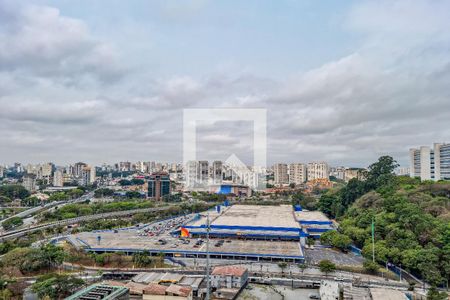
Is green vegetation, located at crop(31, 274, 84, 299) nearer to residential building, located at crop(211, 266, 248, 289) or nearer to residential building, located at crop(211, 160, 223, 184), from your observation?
residential building, located at crop(211, 266, 248, 289)

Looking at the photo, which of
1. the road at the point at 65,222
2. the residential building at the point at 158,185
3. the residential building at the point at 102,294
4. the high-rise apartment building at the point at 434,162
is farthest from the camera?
the residential building at the point at 158,185

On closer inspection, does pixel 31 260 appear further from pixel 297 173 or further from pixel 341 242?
pixel 297 173

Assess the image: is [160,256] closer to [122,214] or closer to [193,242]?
[193,242]

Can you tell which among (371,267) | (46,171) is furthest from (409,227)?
(46,171)

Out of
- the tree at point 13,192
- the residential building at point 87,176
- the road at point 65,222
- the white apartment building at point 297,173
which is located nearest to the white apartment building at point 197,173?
the road at point 65,222

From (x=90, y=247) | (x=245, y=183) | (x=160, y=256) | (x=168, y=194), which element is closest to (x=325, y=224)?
(x=160, y=256)

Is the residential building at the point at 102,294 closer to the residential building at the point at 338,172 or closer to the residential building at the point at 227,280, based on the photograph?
the residential building at the point at 227,280
